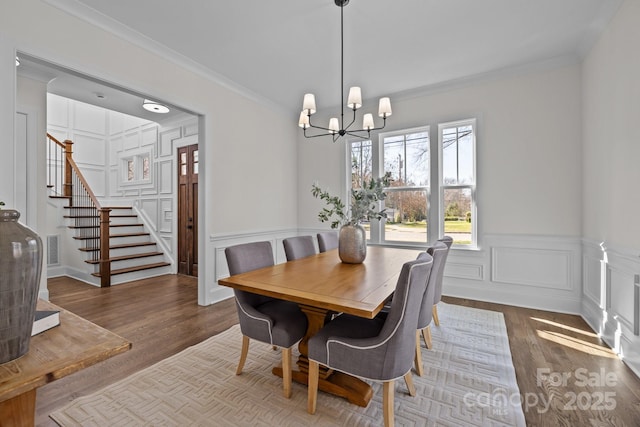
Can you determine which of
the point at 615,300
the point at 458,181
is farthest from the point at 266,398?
the point at 458,181

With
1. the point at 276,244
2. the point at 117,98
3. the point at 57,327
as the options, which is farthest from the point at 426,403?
the point at 117,98

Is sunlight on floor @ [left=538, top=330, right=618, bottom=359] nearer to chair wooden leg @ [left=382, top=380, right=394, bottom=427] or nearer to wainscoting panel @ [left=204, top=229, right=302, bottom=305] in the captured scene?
chair wooden leg @ [left=382, top=380, right=394, bottom=427]

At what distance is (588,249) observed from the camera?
120 inches

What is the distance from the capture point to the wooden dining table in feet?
4.91

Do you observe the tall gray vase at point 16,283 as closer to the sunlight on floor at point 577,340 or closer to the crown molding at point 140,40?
the crown molding at point 140,40

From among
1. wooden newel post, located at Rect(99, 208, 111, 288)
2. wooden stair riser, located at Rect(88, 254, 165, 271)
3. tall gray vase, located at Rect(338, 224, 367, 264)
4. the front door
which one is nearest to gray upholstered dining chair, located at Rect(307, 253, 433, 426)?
tall gray vase, located at Rect(338, 224, 367, 264)

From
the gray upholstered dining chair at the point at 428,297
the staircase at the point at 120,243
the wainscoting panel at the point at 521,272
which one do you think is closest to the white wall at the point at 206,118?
the staircase at the point at 120,243

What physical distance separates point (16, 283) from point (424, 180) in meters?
4.16

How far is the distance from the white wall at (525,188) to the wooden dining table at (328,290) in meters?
2.05

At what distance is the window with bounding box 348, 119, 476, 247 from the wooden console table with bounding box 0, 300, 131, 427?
3368 millimetres

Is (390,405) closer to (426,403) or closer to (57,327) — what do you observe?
(426,403)

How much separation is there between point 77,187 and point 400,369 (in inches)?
262

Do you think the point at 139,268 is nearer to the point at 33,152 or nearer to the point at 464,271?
the point at 33,152

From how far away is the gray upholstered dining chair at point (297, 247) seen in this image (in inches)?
108
